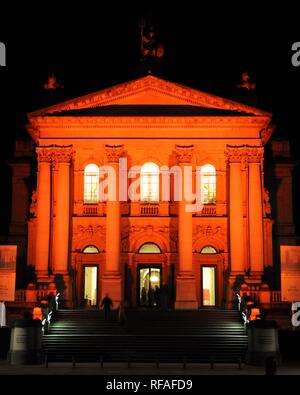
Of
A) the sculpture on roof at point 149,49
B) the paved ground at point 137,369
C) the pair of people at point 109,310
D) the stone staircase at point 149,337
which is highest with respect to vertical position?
the sculpture on roof at point 149,49

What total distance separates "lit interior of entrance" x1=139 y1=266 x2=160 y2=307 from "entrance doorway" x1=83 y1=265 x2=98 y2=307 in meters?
2.76

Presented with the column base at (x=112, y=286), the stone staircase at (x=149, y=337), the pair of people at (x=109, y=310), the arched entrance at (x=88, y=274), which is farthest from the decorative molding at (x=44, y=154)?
the pair of people at (x=109, y=310)

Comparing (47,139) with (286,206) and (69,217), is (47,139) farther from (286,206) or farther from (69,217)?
(286,206)

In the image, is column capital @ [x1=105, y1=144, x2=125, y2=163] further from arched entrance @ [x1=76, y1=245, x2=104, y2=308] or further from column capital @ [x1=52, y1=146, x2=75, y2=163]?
arched entrance @ [x1=76, y1=245, x2=104, y2=308]

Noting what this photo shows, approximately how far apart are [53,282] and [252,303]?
1205 cm

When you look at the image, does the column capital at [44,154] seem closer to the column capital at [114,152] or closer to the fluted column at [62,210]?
the fluted column at [62,210]

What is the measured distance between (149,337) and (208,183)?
44.2 ft

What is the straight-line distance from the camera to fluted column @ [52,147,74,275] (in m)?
45.0

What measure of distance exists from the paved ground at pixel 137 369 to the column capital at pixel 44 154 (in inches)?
632

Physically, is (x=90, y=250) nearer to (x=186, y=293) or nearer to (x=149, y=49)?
(x=186, y=293)

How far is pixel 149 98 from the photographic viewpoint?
46.1 meters

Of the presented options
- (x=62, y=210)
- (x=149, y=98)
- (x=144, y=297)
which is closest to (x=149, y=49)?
(x=149, y=98)

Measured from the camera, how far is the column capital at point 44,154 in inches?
1818

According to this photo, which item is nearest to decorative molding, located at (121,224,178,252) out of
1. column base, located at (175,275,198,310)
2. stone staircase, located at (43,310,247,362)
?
column base, located at (175,275,198,310)
